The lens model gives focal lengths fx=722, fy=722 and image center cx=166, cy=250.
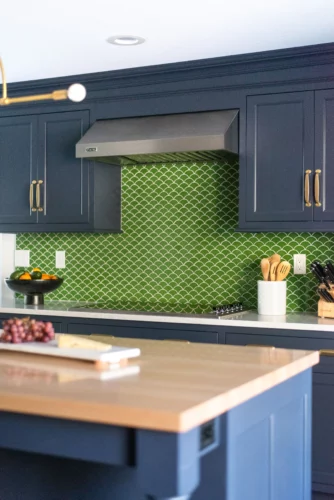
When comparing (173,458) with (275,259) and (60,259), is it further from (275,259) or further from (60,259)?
(60,259)

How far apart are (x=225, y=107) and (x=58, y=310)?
1609mm

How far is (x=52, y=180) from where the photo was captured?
480 cm

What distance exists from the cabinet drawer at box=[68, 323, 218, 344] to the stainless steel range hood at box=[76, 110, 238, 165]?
3.38ft

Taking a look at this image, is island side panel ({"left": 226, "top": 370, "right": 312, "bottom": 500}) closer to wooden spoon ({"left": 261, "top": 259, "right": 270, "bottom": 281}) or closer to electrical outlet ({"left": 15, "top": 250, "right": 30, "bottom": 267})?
wooden spoon ({"left": 261, "top": 259, "right": 270, "bottom": 281})

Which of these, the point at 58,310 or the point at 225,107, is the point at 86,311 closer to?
the point at 58,310

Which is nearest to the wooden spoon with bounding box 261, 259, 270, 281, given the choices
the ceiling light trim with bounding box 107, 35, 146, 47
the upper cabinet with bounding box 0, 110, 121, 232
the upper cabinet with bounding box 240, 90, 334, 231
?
the upper cabinet with bounding box 240, 90, 334, 231

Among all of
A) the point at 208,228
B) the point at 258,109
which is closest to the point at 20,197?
the point at 208,228

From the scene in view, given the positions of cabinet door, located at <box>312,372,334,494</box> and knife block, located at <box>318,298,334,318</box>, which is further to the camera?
knife block, located at <box>318,298,334,318</box>

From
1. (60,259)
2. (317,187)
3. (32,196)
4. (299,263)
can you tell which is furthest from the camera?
(60,259)

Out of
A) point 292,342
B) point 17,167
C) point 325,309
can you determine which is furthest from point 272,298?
point 17,167

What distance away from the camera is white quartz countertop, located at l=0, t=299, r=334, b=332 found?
380 centimetres

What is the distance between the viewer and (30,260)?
5.34m

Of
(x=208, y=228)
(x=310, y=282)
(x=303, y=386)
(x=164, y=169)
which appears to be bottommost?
(x=303, y=386)

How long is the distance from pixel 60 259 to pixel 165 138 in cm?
145
